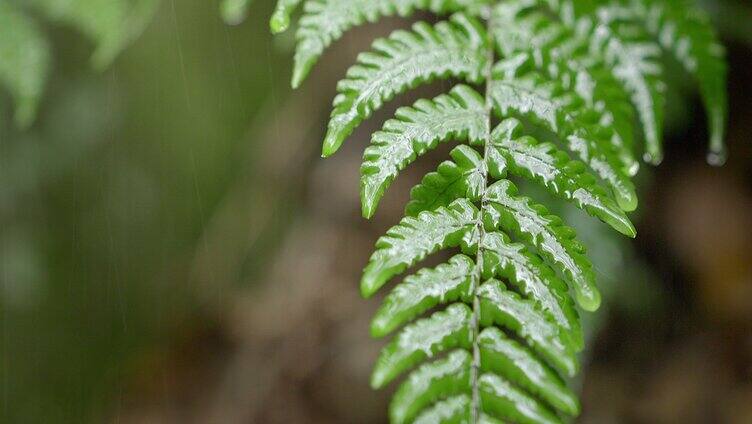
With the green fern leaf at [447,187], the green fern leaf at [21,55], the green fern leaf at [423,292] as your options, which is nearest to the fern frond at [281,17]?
the green fern leaf at [447,187]

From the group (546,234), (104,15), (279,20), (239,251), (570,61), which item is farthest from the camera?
(239,251)

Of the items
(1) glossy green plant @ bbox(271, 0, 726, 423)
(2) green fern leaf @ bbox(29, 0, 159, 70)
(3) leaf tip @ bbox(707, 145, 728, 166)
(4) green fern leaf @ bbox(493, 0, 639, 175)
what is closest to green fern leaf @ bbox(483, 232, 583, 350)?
(1) glossy green plant @ bbox(271, 0, 726, 423)

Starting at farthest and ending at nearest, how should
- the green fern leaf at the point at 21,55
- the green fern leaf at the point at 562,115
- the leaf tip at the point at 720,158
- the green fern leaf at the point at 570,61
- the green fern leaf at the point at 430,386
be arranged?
the leaf tip at the point at 720,158, the green fern leaf at the point at 21,55, the green fern leaf at the point at 570,61, the green fern leaf at the point at 562,115, the green fern leaf at the point at 430,386

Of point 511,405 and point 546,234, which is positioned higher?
point 546,234

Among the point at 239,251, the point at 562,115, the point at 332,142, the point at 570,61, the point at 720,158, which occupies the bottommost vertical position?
the point at 239,251

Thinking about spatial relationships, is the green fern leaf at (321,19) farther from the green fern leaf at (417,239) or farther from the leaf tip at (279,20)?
the green fern leaf at (417,239)

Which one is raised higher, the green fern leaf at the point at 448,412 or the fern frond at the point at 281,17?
the fern frond at the point at 281,17

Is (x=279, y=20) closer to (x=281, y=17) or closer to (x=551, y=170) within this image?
(x=281, y=17)

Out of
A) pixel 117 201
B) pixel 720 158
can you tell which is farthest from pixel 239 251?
pixel 720 158
